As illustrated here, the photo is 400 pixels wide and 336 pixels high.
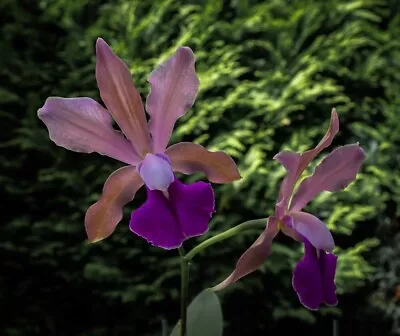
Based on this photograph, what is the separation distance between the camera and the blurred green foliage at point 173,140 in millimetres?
2977

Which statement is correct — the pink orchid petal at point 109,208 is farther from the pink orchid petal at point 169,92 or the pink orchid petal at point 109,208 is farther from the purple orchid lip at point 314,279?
the purple orchid lip at point 314,279

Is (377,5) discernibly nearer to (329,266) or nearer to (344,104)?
(344,104)

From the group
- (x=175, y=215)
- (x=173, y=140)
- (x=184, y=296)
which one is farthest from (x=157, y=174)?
(x=173, y=140)

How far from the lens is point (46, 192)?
10.1ft

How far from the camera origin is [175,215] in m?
0.79

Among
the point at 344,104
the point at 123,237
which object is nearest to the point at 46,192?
the point at 123,237

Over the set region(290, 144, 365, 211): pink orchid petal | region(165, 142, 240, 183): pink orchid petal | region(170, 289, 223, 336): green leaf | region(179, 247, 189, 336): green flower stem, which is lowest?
region(170, 289, 223, 336): green leaf

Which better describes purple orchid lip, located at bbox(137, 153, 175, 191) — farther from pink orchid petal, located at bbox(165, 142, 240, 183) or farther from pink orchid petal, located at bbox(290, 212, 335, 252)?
pink orchid petal, located at bbox(290, 212, 335, 252)

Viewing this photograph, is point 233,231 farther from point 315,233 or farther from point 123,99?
point 123,99

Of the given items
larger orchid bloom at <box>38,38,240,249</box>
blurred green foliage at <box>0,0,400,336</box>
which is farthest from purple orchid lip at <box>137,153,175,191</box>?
blurred green foliage at <box>0,0,400,336</box>

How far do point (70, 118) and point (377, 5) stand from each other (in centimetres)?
327

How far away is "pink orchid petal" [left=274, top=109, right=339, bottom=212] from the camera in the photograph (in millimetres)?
A: 840

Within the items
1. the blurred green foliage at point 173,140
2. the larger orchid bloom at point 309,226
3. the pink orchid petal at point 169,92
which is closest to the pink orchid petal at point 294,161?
the larger orchid bloom at point 309,226

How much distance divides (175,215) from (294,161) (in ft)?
0.50
